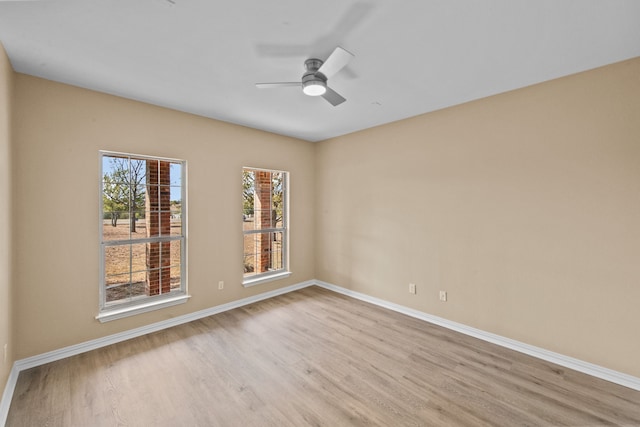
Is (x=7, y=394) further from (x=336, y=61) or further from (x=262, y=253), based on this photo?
(x=336, y=61)

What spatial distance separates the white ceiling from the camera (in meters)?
1.64

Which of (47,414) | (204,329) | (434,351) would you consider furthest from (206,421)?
(434,351)

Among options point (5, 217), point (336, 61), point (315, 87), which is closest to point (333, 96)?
point (315, 87)

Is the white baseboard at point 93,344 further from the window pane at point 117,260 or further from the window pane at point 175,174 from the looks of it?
the window pane at point 175,174

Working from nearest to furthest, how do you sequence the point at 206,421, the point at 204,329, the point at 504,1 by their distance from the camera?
the point at 504,1, the point at 206,421, the point at 204,329

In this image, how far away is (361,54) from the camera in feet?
6.94

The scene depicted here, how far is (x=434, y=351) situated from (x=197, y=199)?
3.36m

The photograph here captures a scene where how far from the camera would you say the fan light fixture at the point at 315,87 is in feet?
6.90

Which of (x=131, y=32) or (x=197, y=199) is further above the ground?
(x=131, y=32)

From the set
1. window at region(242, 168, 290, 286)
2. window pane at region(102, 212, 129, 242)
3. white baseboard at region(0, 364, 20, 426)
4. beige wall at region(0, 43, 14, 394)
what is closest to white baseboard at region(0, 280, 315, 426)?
white baseboard at region(0, 364, 20, 426)

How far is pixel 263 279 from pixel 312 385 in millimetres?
2201

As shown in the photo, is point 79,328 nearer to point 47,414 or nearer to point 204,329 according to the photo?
point 47,414

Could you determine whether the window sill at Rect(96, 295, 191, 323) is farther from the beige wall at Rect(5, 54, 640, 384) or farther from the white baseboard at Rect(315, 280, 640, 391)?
the white baseboard at Rect(315, 280, 640, 391)

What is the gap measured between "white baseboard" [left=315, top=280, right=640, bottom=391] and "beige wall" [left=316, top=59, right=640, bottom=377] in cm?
6
